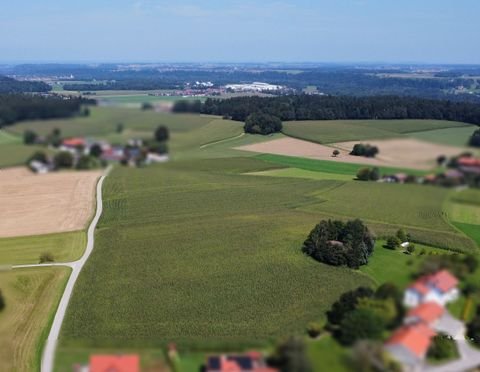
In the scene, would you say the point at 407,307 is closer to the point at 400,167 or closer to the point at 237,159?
the point at 400,167

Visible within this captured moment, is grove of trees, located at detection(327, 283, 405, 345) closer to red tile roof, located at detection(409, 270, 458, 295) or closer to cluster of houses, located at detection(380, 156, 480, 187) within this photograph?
red tile roof, located at detection(409, 270, 458, 295)

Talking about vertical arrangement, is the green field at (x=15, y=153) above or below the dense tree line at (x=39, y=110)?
below

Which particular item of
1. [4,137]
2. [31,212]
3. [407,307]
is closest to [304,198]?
[31,212]

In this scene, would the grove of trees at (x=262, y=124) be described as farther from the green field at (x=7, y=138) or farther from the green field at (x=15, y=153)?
the green field at (x=7, y=138)

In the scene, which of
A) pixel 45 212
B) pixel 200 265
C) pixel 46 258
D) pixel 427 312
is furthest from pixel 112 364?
→ pixel 45 212

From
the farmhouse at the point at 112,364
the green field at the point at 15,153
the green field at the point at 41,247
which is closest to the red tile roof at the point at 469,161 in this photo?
the farmhouse at the point at 112,364

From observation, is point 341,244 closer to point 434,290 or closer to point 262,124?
point 434,290

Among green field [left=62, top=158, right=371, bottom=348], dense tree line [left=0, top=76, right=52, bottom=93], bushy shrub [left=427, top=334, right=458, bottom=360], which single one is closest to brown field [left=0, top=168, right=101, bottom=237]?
green field [left=62, top=158, right=371, bottom=348]
